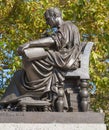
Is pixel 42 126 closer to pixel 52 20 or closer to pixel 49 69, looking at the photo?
pixel 49 69

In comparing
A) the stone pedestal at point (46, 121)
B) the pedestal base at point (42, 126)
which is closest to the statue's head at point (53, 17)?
the stone pedestal at point (46, 121)

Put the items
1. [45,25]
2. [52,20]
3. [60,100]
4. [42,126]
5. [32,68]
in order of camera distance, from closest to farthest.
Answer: [42,126], [60,100], [32,68], [52,20], [45,25]

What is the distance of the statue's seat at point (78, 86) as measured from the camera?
953 centimetres

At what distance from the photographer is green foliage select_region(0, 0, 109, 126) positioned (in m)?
15.7

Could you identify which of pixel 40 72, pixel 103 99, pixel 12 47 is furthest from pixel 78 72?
pixel 103 99

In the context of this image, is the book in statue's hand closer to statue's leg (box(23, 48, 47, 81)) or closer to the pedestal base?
statue's leg (box(23, 48, 47, 81))

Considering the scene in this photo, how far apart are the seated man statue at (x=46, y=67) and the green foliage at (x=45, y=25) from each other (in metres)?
5.53

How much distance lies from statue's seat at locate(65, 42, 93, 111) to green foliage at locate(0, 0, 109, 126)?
18.4 feet

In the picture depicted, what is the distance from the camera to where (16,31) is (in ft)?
53.1

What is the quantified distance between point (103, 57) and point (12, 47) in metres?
3.11

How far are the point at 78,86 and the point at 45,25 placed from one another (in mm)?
6262

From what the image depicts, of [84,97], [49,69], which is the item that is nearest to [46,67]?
[49,69]

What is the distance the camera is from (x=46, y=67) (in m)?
9.63

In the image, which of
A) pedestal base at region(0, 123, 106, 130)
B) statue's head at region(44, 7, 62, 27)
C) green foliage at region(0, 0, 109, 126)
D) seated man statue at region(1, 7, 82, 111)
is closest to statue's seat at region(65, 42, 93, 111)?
seated man statue at region(1, 7, 82, 111)
